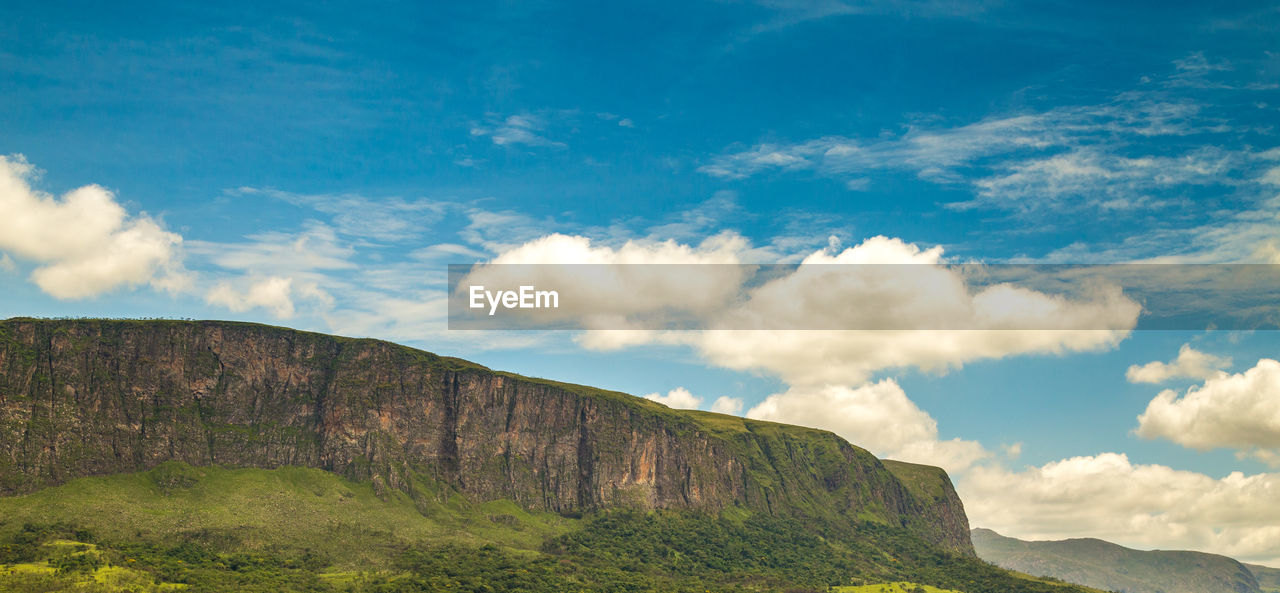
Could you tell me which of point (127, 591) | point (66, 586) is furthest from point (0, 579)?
point (127, 591)

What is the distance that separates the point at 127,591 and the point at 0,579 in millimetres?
23809

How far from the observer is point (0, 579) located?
18850cm

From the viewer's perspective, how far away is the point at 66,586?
193125 mm

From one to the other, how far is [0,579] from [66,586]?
12.0 meters

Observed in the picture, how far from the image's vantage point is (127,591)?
196 m

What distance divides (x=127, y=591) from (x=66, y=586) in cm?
1189

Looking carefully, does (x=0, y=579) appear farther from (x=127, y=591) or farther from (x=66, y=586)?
(x=127, y=591)
